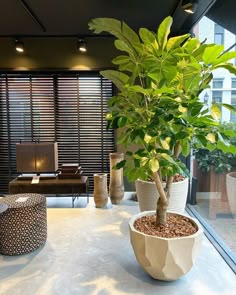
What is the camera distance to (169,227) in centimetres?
205

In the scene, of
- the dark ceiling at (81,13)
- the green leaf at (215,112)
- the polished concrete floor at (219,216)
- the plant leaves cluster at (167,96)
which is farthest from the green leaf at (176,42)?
the polished concrete floor at (219,216)

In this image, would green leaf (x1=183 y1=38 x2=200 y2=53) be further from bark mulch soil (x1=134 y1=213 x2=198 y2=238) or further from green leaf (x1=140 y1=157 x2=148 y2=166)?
bark mulch soil (x1=134 y1=213 x2=198 y2=238)

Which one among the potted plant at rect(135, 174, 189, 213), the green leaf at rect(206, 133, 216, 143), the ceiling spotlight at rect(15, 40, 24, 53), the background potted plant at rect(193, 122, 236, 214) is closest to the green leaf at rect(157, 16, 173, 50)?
the green leaf at rect(206, 133, 216, 143)

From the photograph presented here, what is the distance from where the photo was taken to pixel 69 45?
4617mm

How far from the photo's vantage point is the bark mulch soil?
6.40ft

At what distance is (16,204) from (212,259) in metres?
1.79

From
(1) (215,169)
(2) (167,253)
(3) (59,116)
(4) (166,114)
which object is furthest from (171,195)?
(3) (59,116)

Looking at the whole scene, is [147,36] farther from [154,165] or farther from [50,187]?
[50,187]

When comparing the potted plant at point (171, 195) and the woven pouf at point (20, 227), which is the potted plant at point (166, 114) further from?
the woven pouf at point (20, 227)

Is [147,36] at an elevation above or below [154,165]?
above

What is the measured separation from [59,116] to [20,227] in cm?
271

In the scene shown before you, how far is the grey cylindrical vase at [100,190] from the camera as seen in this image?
138 inches

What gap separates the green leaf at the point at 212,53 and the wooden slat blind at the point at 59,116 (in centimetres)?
310

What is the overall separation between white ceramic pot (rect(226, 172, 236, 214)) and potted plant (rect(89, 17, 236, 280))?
0.75 meters
